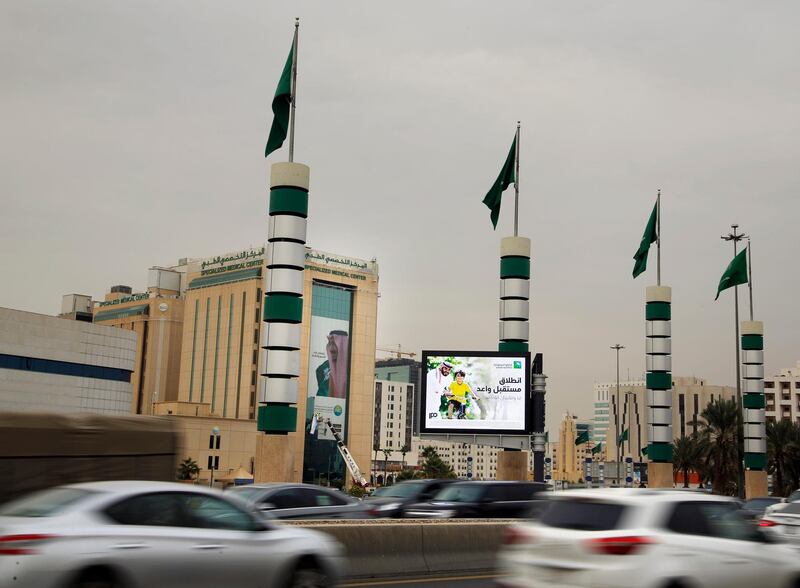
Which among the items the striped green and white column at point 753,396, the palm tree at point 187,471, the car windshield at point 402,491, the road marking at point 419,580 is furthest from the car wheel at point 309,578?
the palm tree at point 187,471

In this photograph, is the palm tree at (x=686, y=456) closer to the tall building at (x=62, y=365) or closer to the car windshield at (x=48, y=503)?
the tall building at (x=62, y=365)

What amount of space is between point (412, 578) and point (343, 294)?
150m

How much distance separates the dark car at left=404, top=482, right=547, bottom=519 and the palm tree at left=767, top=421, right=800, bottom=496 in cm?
6070

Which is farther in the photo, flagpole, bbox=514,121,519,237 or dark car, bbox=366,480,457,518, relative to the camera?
flagpole, bbox=514,121,519,237

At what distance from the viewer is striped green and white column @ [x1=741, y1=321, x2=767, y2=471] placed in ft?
207

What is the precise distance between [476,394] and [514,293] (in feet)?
17.5

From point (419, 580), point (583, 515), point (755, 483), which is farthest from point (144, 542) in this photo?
point (755, 483)

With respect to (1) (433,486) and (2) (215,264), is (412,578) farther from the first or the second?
(2) (215,264)

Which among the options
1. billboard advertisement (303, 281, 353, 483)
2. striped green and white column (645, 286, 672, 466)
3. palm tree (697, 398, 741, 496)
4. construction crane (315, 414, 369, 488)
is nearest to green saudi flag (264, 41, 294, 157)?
striped green and white column (645, 286, 672, 466)

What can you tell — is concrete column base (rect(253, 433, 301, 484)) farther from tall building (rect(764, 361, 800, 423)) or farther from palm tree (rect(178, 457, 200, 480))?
tall building (rect(764, 361, 800, 423))

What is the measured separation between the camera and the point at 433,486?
2347 cm

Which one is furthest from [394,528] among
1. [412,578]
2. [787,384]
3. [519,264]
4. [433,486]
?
[787,384]

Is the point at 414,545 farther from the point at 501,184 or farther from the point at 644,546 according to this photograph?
the point at 501,184

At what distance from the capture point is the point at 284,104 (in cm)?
4038
